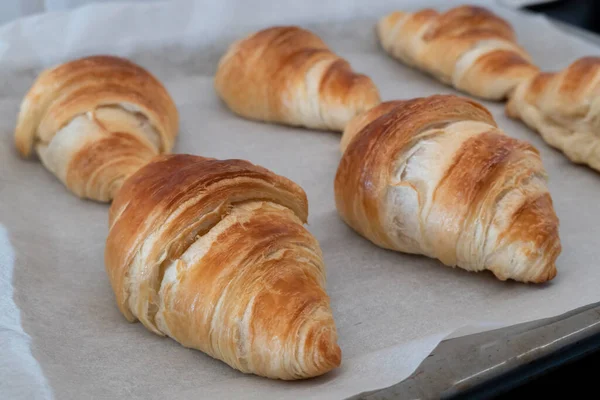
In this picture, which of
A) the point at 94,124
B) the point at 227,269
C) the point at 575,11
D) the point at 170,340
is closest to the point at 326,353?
the point at 227,269

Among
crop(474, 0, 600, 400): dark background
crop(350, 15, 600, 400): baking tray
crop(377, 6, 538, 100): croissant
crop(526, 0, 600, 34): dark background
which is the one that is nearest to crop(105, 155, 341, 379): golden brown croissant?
crop(350, 15, 600, 400): baking tray

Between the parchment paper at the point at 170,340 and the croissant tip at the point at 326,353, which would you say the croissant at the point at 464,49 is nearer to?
the parchment paper at the point at 170,340

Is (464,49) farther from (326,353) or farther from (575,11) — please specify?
(326,353)

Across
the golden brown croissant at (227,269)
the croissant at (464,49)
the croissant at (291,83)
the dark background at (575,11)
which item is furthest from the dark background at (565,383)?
the dark background at (575,11)

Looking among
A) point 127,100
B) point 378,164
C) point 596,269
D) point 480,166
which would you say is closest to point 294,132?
point 127,100

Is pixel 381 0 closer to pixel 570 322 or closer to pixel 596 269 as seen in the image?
pixel 596 269

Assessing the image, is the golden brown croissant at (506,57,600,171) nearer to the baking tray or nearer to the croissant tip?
the baking tray
